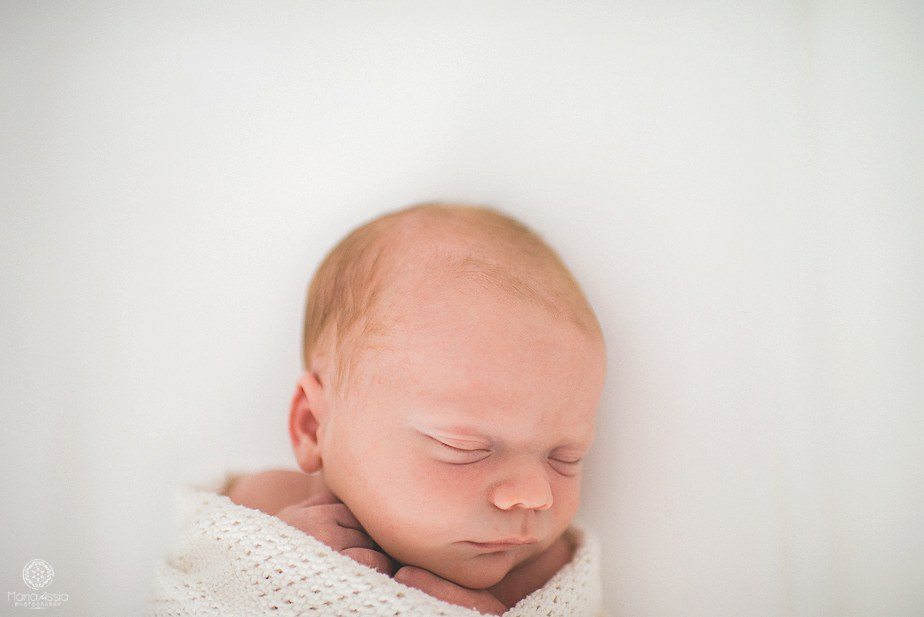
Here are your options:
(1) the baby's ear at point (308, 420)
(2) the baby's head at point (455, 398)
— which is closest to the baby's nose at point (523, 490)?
(2) the baby's head at point (455, 398)

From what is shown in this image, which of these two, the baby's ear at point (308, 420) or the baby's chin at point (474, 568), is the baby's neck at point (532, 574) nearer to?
the baby's chin at point (474, 568)

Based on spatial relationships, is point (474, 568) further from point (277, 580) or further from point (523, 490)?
point (277, 580)

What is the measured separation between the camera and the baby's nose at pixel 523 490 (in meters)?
0.86

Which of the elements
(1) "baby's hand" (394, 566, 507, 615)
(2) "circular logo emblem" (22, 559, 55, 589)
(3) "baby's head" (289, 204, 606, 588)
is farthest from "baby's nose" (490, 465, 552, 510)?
(2) "circular logo emblem" (22, 559, 55, 589)

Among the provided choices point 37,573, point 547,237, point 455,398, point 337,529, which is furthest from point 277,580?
point 547,237

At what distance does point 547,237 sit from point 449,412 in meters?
0.52

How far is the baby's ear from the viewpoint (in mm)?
1002

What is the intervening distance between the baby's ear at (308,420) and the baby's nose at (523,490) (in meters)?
0.30

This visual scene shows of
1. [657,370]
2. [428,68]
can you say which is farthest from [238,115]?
[657,370]

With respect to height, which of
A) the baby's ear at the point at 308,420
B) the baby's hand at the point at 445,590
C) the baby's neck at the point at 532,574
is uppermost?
the baby's ear at the point at 308,420

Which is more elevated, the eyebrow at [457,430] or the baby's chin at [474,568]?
the eyebrow at [457,430]

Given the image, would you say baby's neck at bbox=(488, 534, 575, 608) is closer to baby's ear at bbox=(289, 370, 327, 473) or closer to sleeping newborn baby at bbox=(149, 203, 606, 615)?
sleeping newborn baby at bbox=(149, 203, 606, 615)

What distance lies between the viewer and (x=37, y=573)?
1182 millimetres

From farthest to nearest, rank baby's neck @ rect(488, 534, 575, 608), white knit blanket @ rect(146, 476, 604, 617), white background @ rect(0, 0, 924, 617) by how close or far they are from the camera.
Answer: white background @ rect(0, 0, 924, 617) < baby's neck @ rect(488, 534, 575, 608) < white knit blanket @ rect(146, 476, 604, 617)
